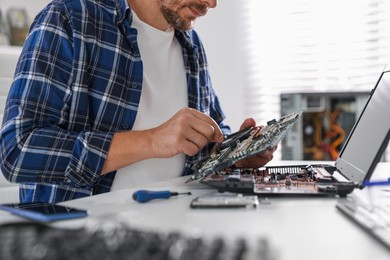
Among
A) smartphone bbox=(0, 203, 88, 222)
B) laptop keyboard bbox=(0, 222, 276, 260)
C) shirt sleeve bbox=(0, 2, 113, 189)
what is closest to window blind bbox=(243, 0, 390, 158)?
shirt sleeve bbox=(0, 2, 113, 189)

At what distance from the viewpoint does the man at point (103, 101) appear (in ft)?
3.31

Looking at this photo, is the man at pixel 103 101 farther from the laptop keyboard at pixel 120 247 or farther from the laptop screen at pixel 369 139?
the laptop keyboard at pixel 120 247

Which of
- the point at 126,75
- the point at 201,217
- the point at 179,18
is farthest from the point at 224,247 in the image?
the point at 179,18

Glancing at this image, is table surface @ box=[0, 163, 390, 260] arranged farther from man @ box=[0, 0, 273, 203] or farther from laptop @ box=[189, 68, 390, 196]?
man @ box=[0, 0, 273, 203]

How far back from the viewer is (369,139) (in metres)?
0.89

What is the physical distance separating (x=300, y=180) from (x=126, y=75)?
0.54 m

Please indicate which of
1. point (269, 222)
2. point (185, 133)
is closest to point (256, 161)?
point (185, 133)

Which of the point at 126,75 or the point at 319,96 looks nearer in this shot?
the point at 126,75

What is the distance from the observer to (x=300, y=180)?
0.90m

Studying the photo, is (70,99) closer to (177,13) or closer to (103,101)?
(103,101)

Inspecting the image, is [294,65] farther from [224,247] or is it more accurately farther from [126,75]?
[224,247]

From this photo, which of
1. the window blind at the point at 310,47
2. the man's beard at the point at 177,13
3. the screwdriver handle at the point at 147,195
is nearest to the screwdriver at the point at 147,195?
the screwdriver handle at the point at 147,195

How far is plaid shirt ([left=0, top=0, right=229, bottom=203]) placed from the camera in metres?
1.01

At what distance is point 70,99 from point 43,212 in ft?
1.71
